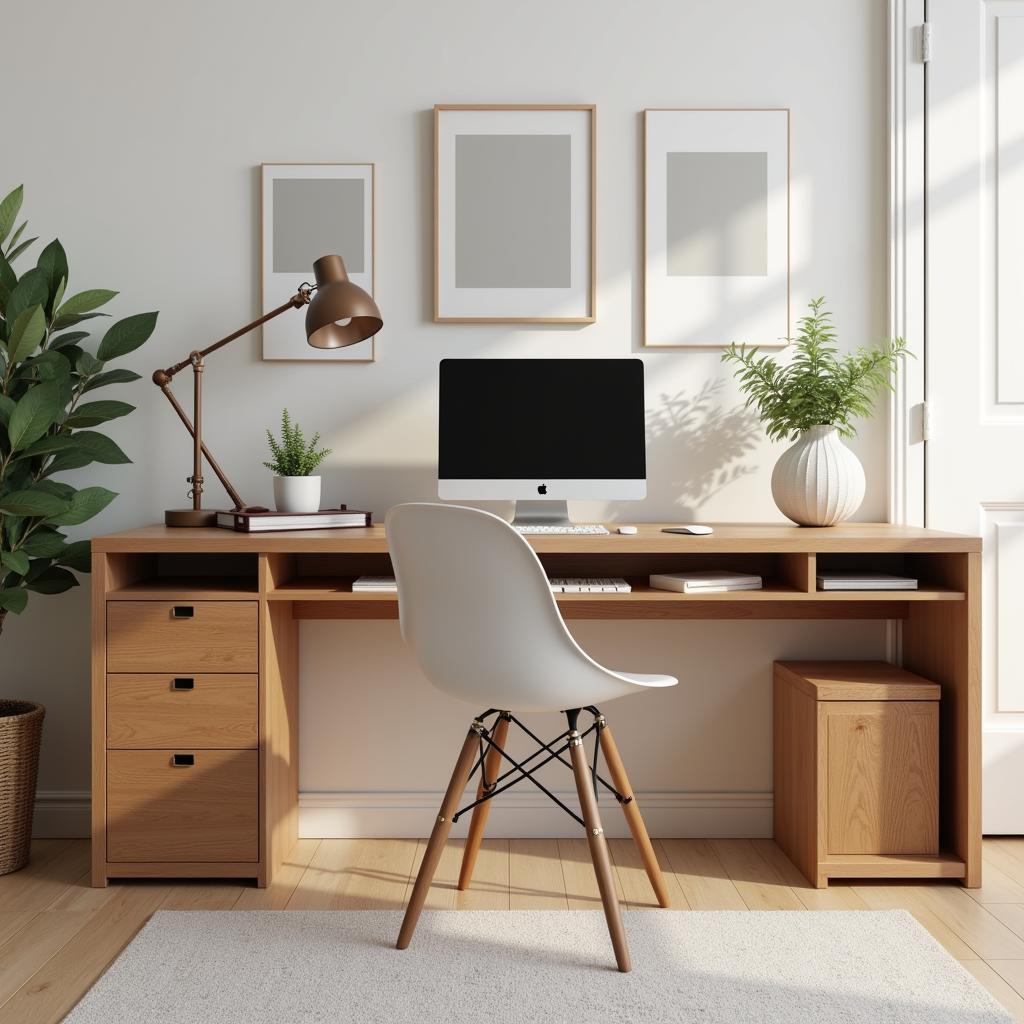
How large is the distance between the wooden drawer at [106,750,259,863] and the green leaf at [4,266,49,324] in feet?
3.48

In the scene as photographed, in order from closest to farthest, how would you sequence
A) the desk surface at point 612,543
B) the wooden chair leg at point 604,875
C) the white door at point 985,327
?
the wooden chair leg at point 604,875 → the desk surface at point 612,543 → the white door at point 985,327

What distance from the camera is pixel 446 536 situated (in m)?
1.87

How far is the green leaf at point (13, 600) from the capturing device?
240 centimetres

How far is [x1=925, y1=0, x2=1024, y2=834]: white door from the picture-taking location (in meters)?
2.68

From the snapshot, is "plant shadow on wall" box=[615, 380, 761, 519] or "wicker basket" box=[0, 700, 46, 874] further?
"plant shadow on wall" box=[615, 380, 761, 519]

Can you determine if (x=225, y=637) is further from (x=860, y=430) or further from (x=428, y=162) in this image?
(x=860, y=430)

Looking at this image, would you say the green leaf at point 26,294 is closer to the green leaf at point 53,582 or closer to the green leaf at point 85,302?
the green leaf at point 85,302

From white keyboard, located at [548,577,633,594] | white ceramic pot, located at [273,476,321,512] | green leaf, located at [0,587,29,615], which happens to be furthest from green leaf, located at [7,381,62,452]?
white keyboard, located at [548,577,633,594]

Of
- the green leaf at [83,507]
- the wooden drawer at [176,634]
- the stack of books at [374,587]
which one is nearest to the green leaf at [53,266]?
the green leaf at [83,507]

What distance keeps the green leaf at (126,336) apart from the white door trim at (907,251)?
6.34 ft

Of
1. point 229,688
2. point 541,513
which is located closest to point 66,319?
point 229,688

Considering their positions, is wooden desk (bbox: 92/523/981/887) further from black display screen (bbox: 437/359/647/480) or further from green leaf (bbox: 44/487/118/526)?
black display screen (bbox: 437/359/647/480)

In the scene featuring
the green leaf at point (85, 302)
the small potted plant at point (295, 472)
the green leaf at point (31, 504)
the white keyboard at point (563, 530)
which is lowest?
the white keyboard at point (563, 530)

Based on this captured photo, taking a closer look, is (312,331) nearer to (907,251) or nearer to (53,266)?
(53,266)
